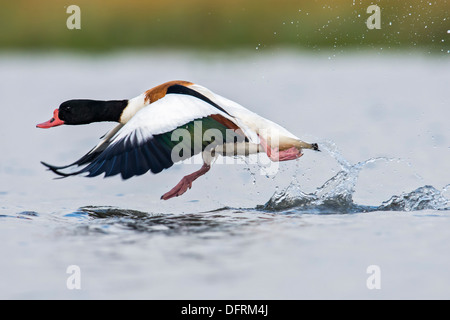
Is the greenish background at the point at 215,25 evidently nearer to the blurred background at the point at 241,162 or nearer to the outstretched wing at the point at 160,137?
the blurred background at the point at 241,162

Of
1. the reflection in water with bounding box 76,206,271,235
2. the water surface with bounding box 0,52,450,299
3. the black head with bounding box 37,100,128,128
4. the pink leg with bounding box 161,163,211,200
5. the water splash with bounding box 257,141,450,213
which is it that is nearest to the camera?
the water surface with bounding box 0,52,450,299

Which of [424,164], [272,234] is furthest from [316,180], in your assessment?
[272,234]

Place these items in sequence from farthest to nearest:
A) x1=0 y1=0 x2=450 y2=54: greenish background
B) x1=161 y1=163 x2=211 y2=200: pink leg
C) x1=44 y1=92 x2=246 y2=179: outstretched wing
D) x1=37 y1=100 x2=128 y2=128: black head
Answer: x1=0 y1=0 x2=450 y2=54: greenish background → x1=37 y1=100 x2=128 y2=128: black head → x1=161 y1=163 x2=211 y2=200: pink leg → x1=44 y1=92 x2=246 y2=179: outstretched wing

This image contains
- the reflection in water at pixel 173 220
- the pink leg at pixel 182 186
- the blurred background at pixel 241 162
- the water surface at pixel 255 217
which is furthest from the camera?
the pink leg at pixel 182 186

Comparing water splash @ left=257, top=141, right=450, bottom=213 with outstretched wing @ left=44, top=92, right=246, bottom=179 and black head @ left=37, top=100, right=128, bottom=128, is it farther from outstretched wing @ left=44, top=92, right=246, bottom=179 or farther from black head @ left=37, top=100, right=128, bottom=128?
black head @ left=37, top=100, right=128, bottom=128

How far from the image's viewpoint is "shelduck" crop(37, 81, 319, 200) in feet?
16.8

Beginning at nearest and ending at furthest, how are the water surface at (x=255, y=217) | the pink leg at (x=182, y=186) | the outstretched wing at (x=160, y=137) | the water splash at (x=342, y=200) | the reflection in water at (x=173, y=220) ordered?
the water surface at (x=255, y=217), the outstretched wing at (x=160, y=137), the reflection in water at (x=173, y=220), the water splash at (x=342, y=200), the pink leg at (x=182, y=186)

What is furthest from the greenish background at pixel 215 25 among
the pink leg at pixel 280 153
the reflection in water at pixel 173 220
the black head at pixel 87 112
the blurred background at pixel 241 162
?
the reflection in water at pixel 173 220

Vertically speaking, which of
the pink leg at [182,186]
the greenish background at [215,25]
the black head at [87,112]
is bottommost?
the pink leg at [182,186]

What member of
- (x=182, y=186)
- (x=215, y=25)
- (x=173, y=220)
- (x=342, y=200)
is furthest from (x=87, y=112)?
(x=215, y=25)

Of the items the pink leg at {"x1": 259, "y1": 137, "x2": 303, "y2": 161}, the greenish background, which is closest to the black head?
the pink leg at {"x1": 259, "y1": 137, "x2": 303, "y2": 161}

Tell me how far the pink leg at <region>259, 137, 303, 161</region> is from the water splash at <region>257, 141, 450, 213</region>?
29 cm

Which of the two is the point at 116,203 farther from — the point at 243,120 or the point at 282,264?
the point at 282,264

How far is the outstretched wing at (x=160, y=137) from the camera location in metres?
5.08
